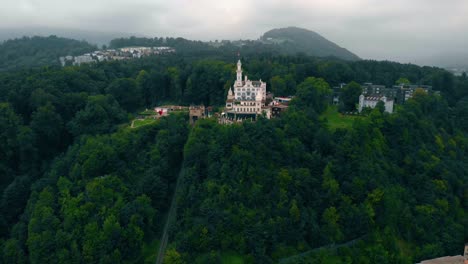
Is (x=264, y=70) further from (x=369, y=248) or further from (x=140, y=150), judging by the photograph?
(x=369, y=248)

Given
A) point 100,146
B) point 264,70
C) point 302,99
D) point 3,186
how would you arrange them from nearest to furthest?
point 100,146 → point 3,186 → point 302,99 → point 264,70

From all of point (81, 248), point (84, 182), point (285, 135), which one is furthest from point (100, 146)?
point (285, 135)

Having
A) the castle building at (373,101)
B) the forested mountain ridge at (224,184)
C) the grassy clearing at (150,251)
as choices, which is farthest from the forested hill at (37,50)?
the grassy clearing at (150,251)

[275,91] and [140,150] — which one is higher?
[275,91]

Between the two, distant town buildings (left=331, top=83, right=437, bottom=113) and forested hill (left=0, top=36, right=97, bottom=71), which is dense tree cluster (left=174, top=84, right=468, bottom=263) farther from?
forested hill (left=0, top=36, right=97, bottom=71)

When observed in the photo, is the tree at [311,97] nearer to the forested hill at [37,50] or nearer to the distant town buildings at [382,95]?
the distant town buildings at [382,95]

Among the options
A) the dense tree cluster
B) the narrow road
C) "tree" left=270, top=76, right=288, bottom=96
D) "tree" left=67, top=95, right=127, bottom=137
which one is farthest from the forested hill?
the dense tree cluster

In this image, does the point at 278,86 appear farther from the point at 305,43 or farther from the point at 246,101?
the point at 305,43
